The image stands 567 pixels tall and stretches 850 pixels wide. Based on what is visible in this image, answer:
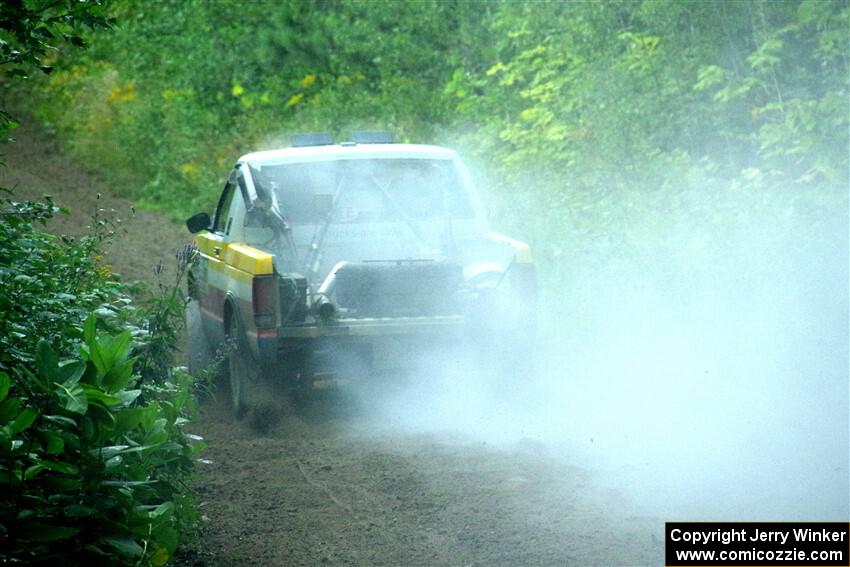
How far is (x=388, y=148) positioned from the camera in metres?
10.7

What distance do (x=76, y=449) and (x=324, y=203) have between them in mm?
5395

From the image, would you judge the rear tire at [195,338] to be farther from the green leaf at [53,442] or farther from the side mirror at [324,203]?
the green leaf at [53,442]

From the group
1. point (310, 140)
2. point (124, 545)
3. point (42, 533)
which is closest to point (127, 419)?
point (124, 545)

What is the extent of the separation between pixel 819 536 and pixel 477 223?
5.04m

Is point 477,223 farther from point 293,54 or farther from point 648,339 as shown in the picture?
point 293,54

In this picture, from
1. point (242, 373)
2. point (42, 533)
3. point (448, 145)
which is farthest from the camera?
point (448, 145)

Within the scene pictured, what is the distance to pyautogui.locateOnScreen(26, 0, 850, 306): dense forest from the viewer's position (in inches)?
522

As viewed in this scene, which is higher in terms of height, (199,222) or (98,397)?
(199,222)

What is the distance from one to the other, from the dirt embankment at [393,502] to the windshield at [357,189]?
1613 millimetres

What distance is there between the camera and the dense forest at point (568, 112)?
13.2m

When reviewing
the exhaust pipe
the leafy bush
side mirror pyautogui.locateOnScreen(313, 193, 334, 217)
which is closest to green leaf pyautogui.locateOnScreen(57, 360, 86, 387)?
the leafy bush

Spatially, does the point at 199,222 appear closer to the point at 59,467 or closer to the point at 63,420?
the point at 63,420

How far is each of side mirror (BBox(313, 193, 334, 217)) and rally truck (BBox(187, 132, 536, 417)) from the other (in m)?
0.01

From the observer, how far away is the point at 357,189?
1041cm
